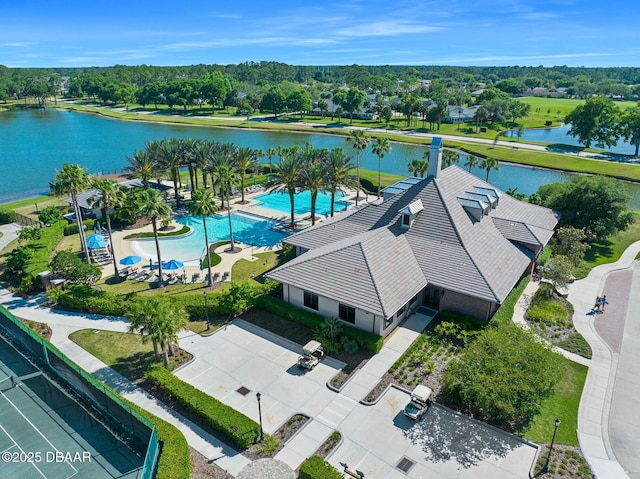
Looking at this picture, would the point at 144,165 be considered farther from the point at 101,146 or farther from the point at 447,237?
the point at 101,146

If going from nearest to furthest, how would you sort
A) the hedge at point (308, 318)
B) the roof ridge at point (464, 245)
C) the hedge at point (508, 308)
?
the hedge at point (308, 318) → the roof ridge at point (464, 245) → the hedge at point (508, 308)

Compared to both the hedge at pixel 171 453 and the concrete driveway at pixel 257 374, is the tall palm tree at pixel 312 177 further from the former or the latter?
the hedge at pixel 171 453

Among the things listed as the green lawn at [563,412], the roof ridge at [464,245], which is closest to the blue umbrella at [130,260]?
the roof ridge at [464,245]

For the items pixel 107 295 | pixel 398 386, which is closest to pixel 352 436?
pixel 398 386

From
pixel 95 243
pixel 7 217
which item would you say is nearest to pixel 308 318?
pixel 95 243

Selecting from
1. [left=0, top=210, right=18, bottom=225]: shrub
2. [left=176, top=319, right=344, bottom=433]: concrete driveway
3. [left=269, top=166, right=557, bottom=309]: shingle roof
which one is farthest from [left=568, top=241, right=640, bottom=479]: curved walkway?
[left=0, top=210, right=18, bottom=225]: shrub

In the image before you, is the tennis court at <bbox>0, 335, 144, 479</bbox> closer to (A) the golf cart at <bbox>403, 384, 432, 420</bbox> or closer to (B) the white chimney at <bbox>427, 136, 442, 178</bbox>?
(A) the golf cart at <bbox>403, 384, 432, 420</bbox>
